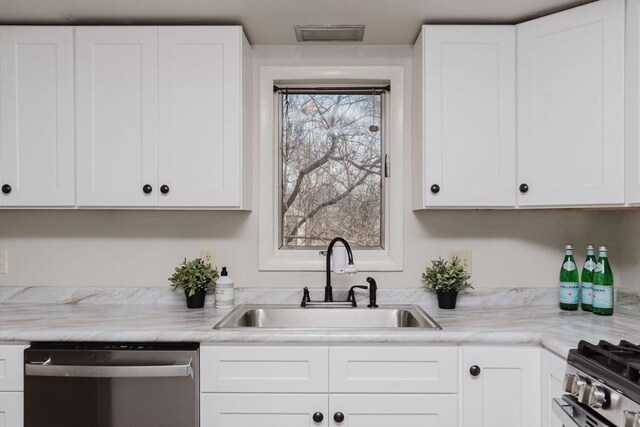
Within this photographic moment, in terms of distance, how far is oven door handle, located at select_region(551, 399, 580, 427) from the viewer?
1.17m

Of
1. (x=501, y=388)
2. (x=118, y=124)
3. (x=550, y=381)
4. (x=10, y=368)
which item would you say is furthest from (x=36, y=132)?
(x=550, y=381)

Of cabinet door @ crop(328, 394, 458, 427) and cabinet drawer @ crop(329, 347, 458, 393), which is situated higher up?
cabinet drawer @ crop(329, 347, 458, 393)

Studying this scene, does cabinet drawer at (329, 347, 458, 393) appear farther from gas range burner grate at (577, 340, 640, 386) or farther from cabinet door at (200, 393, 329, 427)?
gas range burner grate at (577, 340, 640, 386)

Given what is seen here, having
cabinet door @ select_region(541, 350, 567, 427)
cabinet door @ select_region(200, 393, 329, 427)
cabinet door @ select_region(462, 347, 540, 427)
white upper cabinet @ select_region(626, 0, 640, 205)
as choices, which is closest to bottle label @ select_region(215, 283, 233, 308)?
cabinet door @ select_region(200, 393, 329, 427)

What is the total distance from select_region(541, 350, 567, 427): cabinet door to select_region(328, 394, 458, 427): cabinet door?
30 cm

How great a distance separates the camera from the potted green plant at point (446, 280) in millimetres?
1932

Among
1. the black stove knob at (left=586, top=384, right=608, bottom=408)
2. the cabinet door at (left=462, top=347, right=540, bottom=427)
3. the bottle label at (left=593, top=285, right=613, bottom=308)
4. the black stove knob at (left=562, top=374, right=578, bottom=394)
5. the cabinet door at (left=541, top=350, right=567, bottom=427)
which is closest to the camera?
the black stove knob at (left=586, top=384, right=608, bottom=408)

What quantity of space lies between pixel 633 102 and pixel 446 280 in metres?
1.02

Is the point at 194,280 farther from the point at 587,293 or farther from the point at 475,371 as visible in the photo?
the point at 587,293

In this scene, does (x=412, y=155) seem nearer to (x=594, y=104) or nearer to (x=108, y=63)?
(x=594, y=104)

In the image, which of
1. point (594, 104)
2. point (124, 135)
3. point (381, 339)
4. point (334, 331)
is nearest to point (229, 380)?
point (334, 331)

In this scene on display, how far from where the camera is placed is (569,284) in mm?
1896

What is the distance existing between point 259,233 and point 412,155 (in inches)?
34.3

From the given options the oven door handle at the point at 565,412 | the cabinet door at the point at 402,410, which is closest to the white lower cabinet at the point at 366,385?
the cabinet door at the point at 402,410
